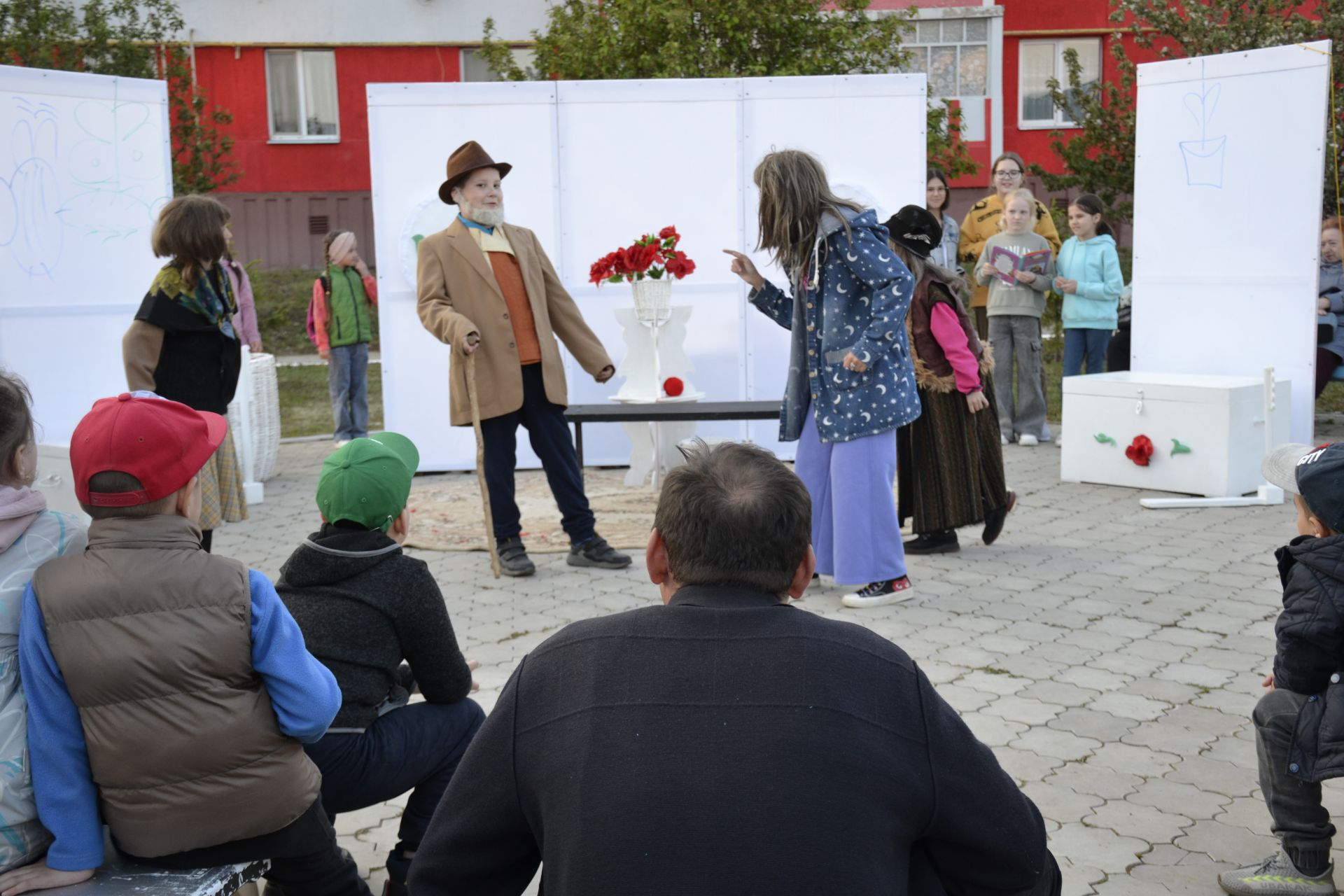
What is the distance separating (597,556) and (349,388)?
15.1 feet

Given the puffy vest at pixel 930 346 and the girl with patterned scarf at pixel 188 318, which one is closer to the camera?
the girl with patterned scarf at pixel 188 318

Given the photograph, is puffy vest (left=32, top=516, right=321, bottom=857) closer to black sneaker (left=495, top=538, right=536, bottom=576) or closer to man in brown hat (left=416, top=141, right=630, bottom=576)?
man in brown hat (left=416, top=141, right=630, bottom=576)

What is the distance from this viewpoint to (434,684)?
312 centimetres

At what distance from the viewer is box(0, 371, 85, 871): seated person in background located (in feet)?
7.97

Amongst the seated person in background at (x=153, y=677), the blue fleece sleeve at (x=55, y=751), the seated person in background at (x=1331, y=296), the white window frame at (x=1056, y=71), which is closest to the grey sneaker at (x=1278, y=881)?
the seated person in background at (x=153, y=677)

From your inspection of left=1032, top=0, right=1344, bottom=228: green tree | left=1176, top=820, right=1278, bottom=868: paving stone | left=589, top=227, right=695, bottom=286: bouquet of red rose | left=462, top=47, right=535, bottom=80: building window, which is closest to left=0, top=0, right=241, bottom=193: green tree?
left=462, top=47, right=535, bottom=80: building window

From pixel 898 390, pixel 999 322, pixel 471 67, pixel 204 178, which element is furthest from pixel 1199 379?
pixel 471 67

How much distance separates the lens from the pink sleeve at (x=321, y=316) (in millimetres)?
10844

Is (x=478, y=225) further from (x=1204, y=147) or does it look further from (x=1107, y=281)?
(x=1107, y=281)

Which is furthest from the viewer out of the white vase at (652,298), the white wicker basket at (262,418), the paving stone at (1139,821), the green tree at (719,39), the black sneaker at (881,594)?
the green tree at (719,39)

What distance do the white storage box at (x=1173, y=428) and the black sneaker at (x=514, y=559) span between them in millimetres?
3724

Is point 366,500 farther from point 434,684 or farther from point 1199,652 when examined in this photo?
point 1199,652

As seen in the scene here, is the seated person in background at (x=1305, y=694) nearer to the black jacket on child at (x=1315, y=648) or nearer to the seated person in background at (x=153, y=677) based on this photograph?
the black jacket on child at (x=1315, y=648)

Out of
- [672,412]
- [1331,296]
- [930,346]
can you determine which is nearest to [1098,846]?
[930,346]
